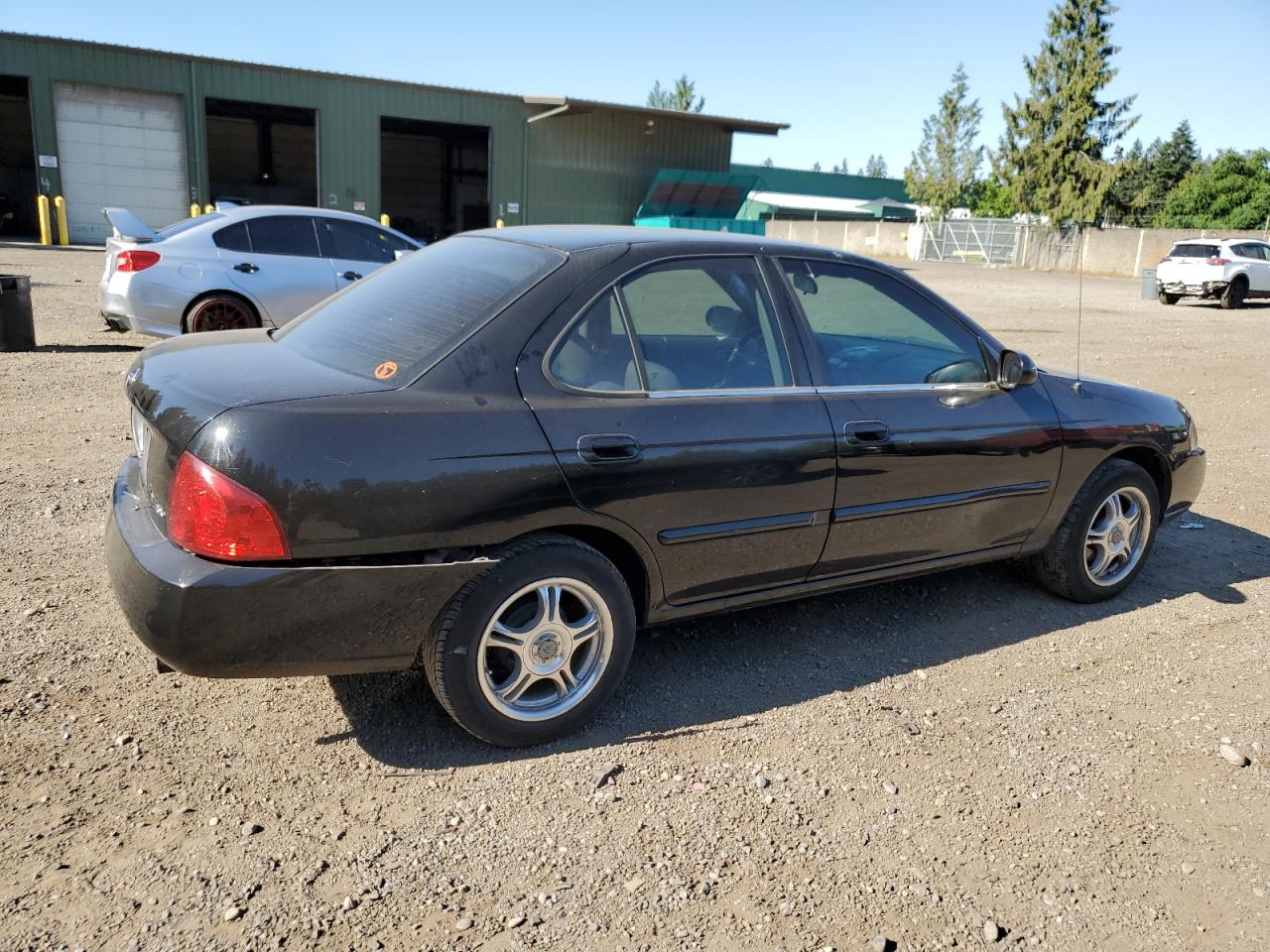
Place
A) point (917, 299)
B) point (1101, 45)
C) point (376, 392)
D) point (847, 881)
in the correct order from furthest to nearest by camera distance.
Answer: point (1101, 45), point (917, 299), point (376, 392), point (847, 881)

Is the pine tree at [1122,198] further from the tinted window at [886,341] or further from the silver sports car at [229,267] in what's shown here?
the tinted window at [886,341]

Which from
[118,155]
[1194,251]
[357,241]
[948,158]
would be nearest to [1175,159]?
[948,158]

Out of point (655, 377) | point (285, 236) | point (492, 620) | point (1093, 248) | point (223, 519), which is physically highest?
point (1093, 248)

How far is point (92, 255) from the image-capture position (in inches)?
952

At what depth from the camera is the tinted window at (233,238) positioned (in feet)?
31.3

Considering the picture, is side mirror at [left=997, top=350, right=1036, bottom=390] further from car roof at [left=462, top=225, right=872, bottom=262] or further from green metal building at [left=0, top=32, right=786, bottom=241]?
green metal building at [left=0, top=32, right=786, bottom=241]

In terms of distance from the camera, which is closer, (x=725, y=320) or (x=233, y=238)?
(x=725, y=320)

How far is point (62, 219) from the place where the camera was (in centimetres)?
2780

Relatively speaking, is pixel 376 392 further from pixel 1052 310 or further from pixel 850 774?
pixel 1052 310

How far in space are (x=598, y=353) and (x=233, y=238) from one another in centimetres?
769

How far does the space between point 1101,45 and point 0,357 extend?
5416cm

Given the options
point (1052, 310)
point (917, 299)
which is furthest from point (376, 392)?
point (1052, 310)

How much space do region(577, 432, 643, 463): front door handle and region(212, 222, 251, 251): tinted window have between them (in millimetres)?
7816

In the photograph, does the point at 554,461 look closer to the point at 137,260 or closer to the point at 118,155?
the point at 137,260
